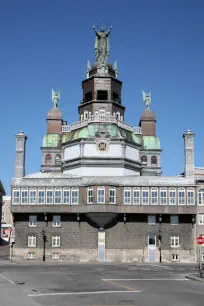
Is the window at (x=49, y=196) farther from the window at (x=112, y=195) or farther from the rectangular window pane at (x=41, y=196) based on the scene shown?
the window at (x=112, y=195)

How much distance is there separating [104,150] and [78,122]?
8968 mm

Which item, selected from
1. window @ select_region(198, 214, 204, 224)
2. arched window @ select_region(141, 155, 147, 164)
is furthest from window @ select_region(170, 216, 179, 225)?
arched window @ select_region(141, 155, 147, 164)

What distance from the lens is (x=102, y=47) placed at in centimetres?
8725

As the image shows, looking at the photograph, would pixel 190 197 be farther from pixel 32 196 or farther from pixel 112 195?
pixel 32 196

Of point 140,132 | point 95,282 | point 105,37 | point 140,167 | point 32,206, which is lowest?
point 95,282

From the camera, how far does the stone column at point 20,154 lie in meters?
70.2

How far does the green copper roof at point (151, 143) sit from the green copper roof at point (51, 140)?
640 inches

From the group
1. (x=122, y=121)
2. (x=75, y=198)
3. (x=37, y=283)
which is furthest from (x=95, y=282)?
(x=122, y=121)

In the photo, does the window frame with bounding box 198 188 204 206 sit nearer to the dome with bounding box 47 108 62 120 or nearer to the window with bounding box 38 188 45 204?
the window with bounding box 38 188 45 204

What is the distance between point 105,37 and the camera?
87875mm

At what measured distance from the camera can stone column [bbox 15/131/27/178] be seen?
7019 cm

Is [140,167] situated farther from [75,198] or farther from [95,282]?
[95,282]

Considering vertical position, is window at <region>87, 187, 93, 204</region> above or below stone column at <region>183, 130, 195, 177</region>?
below

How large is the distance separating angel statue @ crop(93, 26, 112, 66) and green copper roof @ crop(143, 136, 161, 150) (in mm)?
16456
